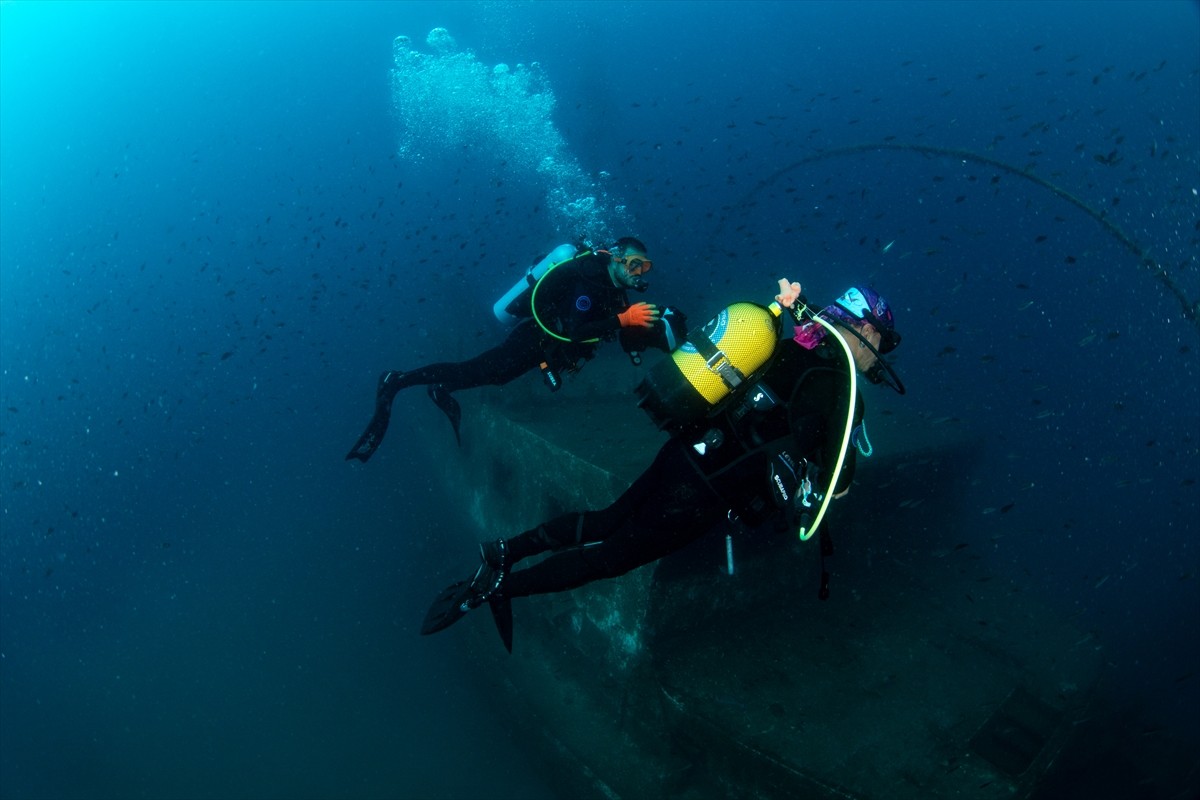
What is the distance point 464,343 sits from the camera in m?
9.80

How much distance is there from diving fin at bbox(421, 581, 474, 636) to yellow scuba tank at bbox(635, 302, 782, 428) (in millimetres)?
1845

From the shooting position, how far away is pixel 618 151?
41.2 meters

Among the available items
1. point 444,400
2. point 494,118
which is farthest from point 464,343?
point 494,118

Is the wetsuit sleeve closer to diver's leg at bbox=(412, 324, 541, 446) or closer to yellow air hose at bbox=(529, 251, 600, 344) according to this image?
yellow air hose at bbox=(529, 251, 600, 344)

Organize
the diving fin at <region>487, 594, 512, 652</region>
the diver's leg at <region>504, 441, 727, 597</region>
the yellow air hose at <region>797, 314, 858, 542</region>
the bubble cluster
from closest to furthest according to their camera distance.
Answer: the yellow air hose at <region>797, 314, 858, 542</region>, the diver's leg at <region>504, 441, 727, 597</region>, the diving fin at <region>487, 594, 512, 652</region>, the bubble cluster

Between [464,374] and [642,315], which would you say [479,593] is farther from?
[464,374]

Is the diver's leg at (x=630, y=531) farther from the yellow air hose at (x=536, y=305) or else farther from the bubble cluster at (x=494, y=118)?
the bubble cluster at (x=494, y=118)

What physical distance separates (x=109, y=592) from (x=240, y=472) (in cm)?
349

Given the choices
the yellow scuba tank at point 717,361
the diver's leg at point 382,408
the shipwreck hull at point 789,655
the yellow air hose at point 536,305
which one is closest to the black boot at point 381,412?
the diver's leg at point 382,408

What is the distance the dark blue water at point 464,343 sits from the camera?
10094mm

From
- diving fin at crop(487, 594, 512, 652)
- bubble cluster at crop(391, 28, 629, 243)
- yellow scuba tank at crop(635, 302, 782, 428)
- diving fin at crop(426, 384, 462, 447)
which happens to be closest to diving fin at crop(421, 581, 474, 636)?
diving fin at crop(487, 594, 512, 652)

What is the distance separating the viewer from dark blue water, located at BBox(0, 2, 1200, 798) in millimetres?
10094

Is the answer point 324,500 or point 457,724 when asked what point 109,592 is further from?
point 457,724

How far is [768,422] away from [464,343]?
712cm
